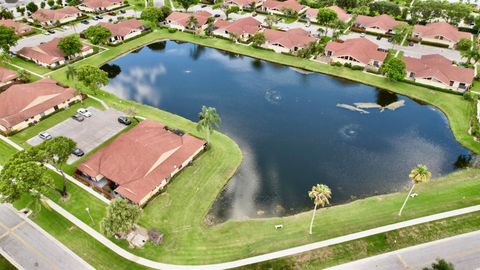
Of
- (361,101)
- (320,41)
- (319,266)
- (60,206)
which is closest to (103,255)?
(60,206)

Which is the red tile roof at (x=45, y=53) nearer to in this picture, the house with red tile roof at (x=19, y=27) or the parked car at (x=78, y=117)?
the house with red tile roof at (x=19, y=27)

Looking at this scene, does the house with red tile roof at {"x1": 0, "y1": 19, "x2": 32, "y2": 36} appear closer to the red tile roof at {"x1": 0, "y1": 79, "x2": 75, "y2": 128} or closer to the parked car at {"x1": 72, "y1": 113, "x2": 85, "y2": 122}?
the red tile roof at {"x1": 0, "y1": 79, "x2": 75, "y2": 128}

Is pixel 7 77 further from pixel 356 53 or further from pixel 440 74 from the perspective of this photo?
pixel 440 74


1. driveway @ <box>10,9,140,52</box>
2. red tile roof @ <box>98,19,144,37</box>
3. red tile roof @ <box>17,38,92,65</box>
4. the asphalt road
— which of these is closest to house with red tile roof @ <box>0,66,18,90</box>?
red tile roof @ <box>17,38,92,65</box>

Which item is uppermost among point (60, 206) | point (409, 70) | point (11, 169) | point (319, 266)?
point (409, 70)

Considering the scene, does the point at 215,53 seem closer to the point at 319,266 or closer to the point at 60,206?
the point at 60,206

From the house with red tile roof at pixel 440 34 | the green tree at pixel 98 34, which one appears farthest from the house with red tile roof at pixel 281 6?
the green tree at pixel 98 34
